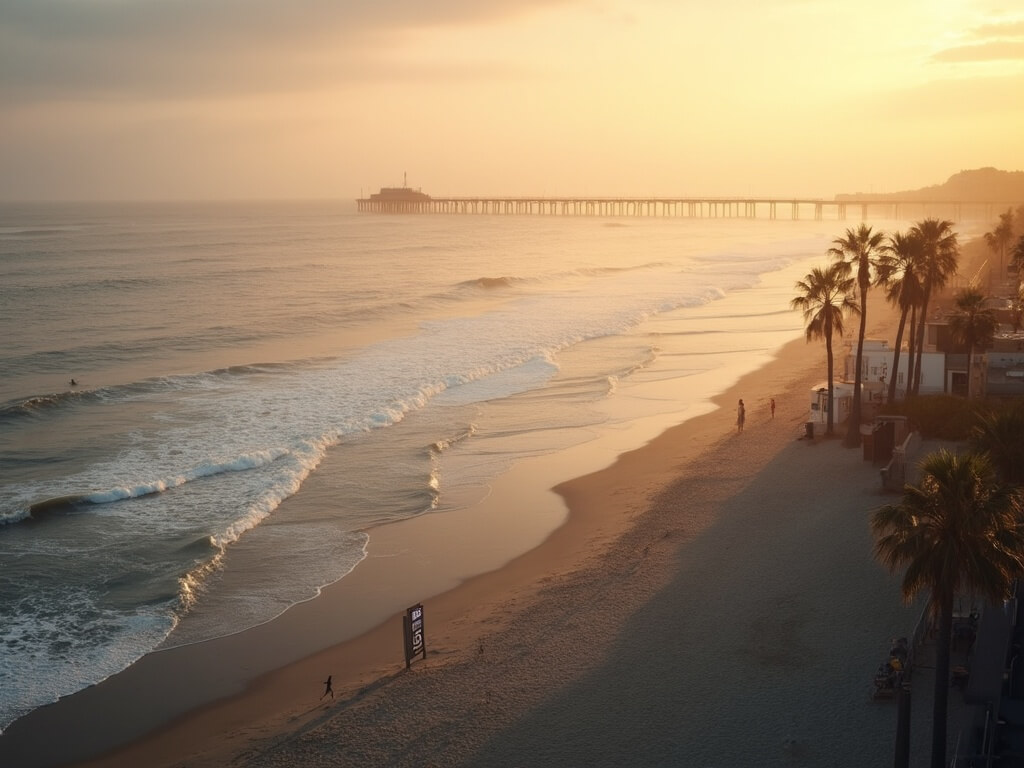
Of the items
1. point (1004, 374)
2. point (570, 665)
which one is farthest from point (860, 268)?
point (570, 665)

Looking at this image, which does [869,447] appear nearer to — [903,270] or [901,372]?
[903,270]

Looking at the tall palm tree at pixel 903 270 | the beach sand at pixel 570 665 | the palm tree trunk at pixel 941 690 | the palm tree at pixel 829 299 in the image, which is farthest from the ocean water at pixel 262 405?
the palm tree trunk at pixel 941 690

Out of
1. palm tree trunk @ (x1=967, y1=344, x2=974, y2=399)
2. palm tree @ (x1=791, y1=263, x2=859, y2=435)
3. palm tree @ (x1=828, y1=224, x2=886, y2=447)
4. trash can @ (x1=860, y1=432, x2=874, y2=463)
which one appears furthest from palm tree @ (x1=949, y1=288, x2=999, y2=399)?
trash can @ (x1=860, y1=432, x2=874, y2=463)

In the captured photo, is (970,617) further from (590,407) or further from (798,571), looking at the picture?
(590,407)

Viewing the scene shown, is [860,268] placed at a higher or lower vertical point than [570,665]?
higher

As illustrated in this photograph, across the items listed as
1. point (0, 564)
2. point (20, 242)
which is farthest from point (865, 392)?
point (20, 242)

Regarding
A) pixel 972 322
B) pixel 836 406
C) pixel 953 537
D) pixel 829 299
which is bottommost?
pixel 836 406

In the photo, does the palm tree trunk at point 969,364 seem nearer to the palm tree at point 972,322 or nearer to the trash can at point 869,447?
the palm tree at point 972,322
